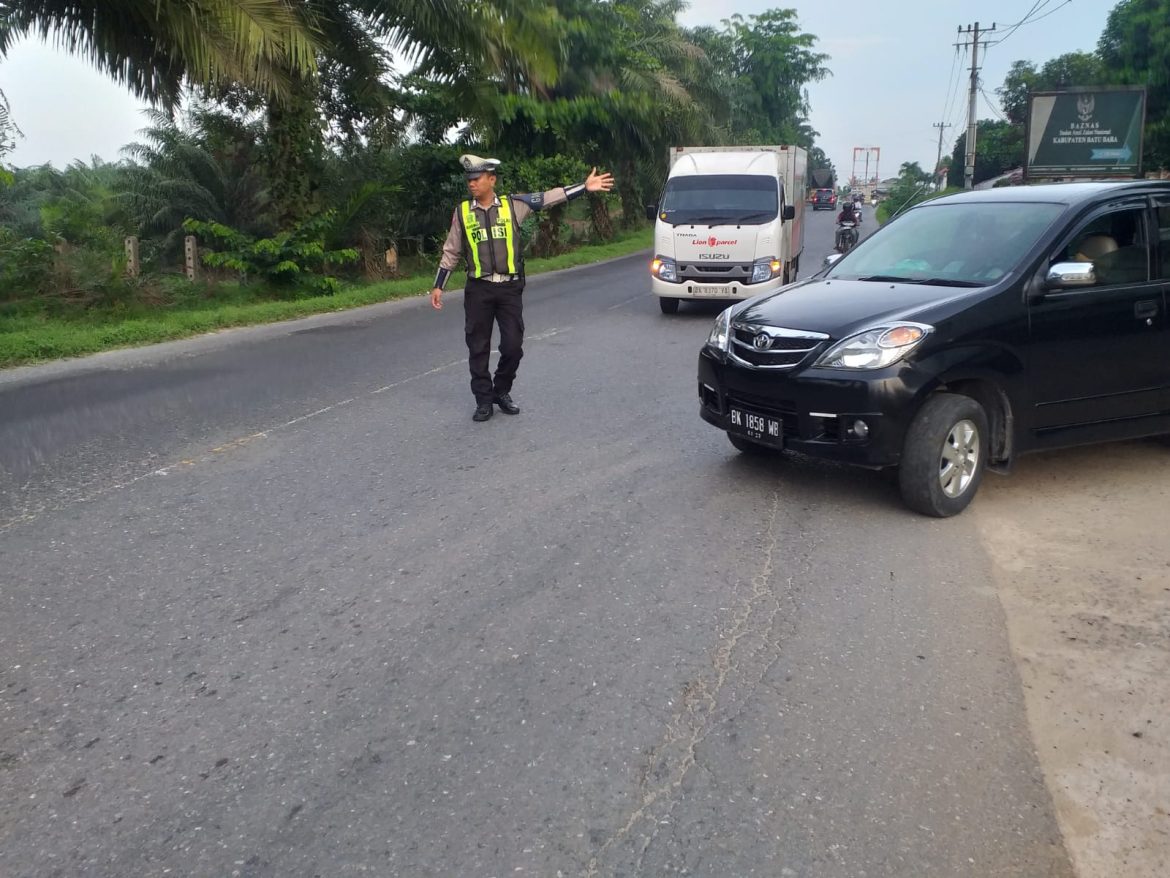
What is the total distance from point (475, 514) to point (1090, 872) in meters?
3.67

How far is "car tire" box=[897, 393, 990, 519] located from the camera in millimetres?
5742

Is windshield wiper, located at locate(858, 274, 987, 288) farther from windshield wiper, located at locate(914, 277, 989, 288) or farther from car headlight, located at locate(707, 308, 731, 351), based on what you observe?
car headlight, located at locate(707, 308, 731, 351)

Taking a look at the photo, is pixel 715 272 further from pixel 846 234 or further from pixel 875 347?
pixel 846 234

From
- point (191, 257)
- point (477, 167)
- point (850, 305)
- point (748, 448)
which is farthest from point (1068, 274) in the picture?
point (191, 257)

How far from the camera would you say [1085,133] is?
111 feet

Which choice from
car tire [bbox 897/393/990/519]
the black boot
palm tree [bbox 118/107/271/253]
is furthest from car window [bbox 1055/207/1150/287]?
palm tree [bbox 118/107/271/253]

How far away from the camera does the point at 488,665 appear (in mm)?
→ 4121

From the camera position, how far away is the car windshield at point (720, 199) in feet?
49.7

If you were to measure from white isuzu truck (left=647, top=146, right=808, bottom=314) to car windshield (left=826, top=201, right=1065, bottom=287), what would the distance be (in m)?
7.28

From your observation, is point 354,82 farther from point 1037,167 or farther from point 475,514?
point 1037,167

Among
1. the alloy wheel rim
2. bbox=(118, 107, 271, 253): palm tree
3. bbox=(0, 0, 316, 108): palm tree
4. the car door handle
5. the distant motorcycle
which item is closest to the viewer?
the alloy wheel rim

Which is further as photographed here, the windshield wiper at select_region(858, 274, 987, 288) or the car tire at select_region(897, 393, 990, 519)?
the windshield wiper at select_region(858, 274, 987, 288)

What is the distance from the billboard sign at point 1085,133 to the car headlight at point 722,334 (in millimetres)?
30874

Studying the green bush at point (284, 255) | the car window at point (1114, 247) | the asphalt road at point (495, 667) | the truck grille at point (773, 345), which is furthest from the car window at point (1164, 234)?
the green bush at point (284, 255)
